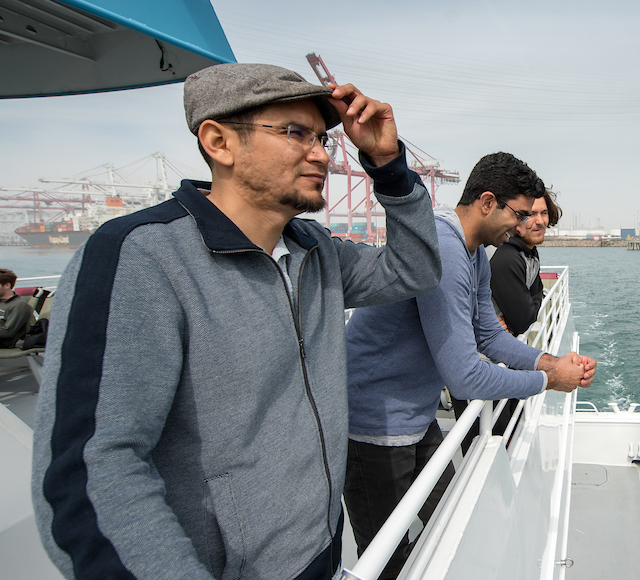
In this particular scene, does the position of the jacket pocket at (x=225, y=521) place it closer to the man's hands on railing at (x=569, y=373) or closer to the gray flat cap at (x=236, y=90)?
the gray flat cap at (x=236, y=90)

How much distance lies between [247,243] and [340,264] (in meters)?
0.33

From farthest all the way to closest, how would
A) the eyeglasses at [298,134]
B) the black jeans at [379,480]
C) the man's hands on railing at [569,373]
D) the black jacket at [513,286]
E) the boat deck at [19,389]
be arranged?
1. the boat deck at [19,389]
2. the black jacket at [513,286]
3. the man's hands on railing at [569,373]
4. the black jeans at [379,480]
5. the eyeglasses at [298,134]

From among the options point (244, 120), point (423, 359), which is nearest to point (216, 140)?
point (244, 120)

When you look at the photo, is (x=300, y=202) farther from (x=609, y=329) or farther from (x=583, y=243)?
→ (x=583, y=243)

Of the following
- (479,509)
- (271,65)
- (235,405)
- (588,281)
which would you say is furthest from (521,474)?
(588,281)

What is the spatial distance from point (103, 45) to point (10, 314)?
7.97 ft

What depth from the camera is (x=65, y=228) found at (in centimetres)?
3188

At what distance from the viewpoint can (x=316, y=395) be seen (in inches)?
27.3

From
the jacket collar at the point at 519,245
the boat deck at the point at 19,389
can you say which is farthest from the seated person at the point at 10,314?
the jacket collar at the point at 519,245

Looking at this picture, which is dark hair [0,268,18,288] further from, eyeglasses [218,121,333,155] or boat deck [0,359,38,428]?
eyeglasses [218,121,333,155]

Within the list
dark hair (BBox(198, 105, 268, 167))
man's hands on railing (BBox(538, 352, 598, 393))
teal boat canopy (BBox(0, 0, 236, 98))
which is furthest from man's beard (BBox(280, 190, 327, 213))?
man's hands on railing (BBox(538, 352, 598, 393))

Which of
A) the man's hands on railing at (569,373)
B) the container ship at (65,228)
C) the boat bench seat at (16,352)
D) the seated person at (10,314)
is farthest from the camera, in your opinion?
the container ship at (65,228)

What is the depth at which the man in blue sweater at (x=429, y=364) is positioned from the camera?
3.39 feet

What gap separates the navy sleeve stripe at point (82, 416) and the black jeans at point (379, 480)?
2.79ft
